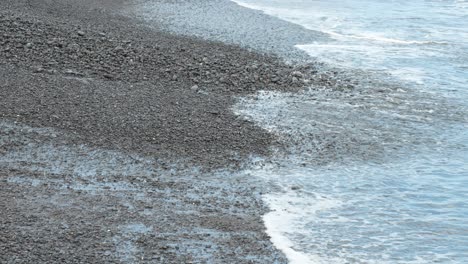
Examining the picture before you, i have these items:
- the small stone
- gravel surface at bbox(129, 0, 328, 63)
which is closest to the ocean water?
gravel surface at bbox(129, 0, 328, 63)

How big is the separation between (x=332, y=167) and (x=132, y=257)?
3488 millimetres

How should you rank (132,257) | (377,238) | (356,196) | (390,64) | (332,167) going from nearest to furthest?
1. (132,257)
2. (377,238)
3. (356,196)
4. (332,167)
5. (390,64)

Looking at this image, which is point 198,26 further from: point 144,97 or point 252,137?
point 252,137

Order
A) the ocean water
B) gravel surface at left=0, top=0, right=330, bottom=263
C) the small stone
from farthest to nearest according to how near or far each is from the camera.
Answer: the small stone, the ocean water, gravel surface at left=0, top=0, right=330, bottom=263

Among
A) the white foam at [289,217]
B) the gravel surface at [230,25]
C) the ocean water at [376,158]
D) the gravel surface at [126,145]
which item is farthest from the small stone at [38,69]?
the gravel surface at [230,25]

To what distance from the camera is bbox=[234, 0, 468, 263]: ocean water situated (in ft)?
23.7

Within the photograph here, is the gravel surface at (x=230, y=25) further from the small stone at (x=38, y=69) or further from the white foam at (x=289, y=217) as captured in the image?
the white foam at (x=289, y=217)

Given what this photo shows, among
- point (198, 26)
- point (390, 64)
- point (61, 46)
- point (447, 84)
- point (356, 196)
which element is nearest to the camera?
point (356, 196)

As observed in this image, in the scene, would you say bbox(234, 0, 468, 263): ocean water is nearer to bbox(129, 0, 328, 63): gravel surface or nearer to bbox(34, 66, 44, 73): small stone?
bbox(129, 0, 328, 63): gravel surface

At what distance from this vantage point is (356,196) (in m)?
8.32

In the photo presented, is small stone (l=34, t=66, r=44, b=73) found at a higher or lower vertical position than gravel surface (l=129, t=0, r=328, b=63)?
higher

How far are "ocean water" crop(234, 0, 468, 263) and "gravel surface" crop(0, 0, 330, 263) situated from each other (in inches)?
16.4

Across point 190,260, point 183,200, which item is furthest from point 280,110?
point 190,260

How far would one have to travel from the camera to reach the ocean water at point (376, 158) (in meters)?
7.21
